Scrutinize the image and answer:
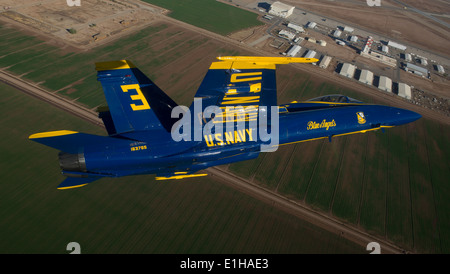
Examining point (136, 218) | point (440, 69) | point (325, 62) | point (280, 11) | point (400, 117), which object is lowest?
point (136, 218)

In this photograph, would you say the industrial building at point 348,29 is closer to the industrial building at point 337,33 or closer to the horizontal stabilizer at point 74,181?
the industrial building at point 337,33

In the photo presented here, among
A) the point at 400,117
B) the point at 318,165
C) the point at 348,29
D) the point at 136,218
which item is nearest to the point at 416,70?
the point at 348,29

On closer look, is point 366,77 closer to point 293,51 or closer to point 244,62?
point 293,51

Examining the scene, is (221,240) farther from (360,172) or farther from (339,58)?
(339,58)

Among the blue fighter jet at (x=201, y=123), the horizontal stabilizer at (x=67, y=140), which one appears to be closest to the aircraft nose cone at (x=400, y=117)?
the blue fighter jet at (x=201, y=123)

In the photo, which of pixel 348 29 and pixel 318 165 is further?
pixel 348 29

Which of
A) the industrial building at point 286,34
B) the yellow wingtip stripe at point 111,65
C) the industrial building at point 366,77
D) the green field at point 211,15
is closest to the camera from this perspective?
the yellow wingtip stripe at point 111,65

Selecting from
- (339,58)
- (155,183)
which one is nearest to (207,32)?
(339,58)
